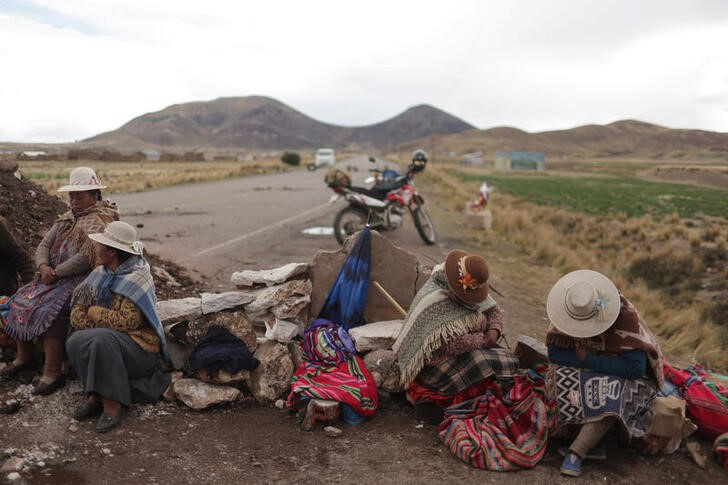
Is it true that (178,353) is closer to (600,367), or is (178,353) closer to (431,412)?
(431,412)

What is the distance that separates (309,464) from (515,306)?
4.84 meters

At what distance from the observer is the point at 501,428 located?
12.9 feet

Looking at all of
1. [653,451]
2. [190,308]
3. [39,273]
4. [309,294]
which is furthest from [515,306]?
[39,273]

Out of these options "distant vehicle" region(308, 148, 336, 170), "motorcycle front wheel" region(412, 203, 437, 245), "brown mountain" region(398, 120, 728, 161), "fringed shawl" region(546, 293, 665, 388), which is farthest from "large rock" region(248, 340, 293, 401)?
"distant vehicle" region(308, 148, 336, 170)

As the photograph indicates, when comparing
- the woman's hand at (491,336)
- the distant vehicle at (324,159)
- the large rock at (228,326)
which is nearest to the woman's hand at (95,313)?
the large rock at (228,326)

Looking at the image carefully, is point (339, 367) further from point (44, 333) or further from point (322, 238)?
point (322, 238)

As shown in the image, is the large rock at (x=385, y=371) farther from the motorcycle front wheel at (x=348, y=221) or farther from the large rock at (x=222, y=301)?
the motorcycle front wheel at (x=348, y=221)

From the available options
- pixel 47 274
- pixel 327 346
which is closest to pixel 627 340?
pixel 327 346

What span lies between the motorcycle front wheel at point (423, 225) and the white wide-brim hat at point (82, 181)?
7245 mm

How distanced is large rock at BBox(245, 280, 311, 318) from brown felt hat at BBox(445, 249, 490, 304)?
63.2 inches

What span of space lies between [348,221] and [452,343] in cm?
667

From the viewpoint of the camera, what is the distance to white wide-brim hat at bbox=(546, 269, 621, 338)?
3.69m

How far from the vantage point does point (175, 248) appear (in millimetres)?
9625

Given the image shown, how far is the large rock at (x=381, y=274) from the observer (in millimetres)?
5535
